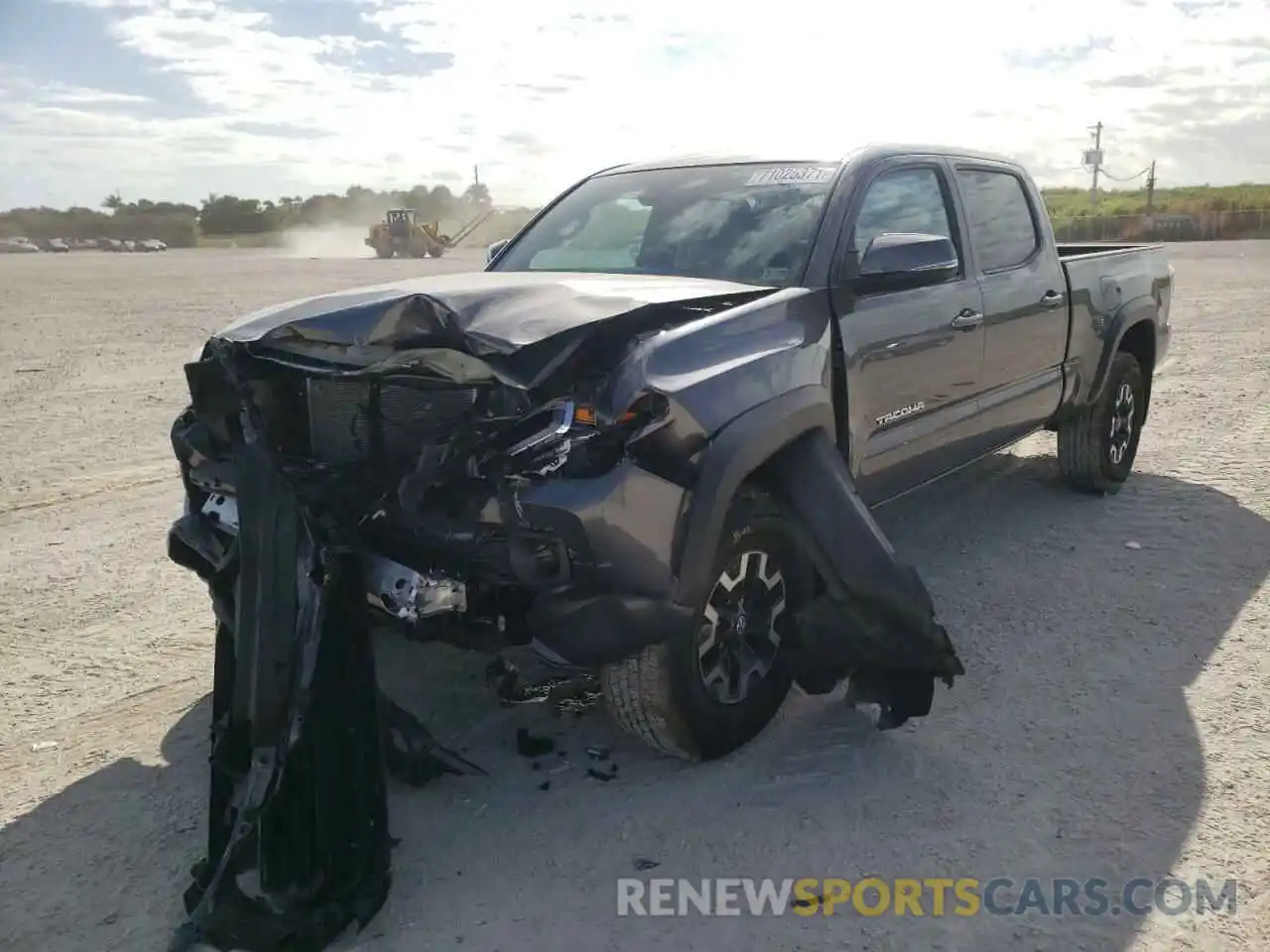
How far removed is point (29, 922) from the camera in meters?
2.74

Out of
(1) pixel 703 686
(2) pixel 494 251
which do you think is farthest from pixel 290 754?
(2) pixel 494 251

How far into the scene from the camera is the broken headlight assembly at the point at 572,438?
288 cm

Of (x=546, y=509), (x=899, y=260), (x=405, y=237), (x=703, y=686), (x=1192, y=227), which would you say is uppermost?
(x=1192, y=227)

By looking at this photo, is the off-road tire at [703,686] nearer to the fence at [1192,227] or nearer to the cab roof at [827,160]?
the cab roof at [827,160]

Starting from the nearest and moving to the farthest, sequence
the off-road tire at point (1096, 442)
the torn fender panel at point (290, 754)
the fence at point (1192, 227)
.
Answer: the torn fender panel at point (290, 754) → the off-road tire at point (1096, 442) → the fence at point (1192, 227)

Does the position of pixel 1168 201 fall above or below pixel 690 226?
above

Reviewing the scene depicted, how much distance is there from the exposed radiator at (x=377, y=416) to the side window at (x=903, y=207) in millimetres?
1821

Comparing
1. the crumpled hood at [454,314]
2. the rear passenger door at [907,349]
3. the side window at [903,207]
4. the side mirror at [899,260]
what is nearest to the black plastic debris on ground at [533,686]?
the crumpled hood at [454,314]

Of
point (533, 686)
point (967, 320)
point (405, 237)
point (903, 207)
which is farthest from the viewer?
point (405, 237)

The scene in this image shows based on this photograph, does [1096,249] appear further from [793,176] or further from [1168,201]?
[1168,201]

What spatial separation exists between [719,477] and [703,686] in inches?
27.3

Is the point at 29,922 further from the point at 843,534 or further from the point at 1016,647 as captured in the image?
the point at 1016,647

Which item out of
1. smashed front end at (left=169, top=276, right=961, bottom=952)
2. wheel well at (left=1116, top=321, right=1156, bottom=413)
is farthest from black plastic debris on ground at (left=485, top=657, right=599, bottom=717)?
wheel well at (left=1116, top=321, right=1156, bottom=413)

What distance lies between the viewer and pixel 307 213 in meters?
68.6
